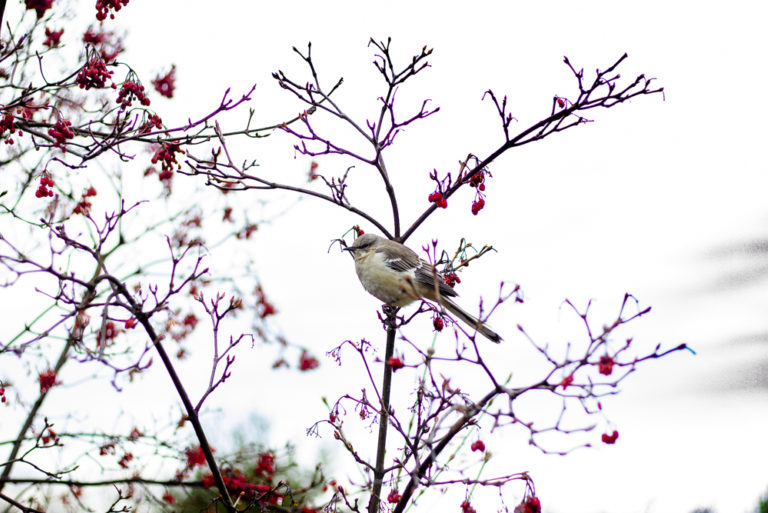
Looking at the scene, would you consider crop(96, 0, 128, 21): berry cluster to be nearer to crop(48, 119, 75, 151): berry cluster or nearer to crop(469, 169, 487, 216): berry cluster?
crop(48, 119, 75, 151): berry cluster

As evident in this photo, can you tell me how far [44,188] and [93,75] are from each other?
521mm

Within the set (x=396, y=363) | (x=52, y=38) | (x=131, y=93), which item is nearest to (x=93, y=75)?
(x=131, y=93)

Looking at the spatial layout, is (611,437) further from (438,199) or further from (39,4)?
(39,4)

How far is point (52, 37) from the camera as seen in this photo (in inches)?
155

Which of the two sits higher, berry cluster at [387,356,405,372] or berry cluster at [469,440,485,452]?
berry cluster at [387,356,405,372]

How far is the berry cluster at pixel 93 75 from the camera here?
2.90 m

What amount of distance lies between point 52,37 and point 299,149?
224cm

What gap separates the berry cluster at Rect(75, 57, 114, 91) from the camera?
9.52 feet

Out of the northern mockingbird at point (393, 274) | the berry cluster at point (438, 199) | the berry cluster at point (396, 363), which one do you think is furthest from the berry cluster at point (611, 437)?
the northern mockingbird at point (393, 274)

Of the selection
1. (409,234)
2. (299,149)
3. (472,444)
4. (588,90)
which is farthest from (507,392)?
(299,149)

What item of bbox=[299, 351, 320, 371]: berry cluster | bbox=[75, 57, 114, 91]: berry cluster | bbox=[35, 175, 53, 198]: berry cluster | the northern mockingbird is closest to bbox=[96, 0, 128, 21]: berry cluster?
bbox=[75, 57, 114, 91]: berry cluster

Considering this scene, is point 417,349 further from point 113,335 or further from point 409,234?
point 113,335

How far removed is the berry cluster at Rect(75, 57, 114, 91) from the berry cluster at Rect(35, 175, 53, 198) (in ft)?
1.43

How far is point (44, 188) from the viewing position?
9.91 feet
